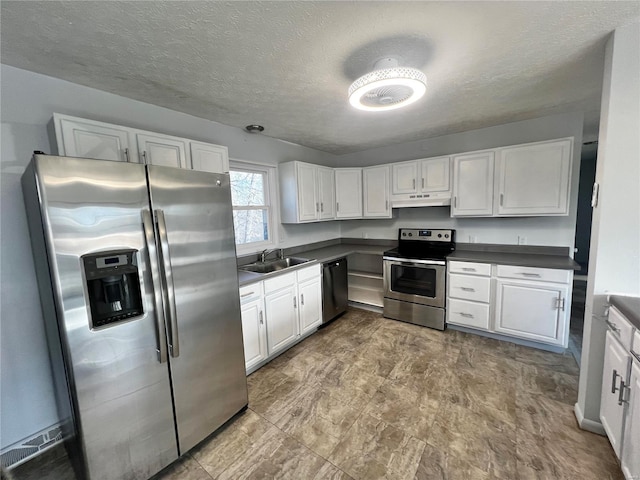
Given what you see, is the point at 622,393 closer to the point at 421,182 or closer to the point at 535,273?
the point at 535,273

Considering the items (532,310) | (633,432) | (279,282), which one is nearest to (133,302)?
(279,282)

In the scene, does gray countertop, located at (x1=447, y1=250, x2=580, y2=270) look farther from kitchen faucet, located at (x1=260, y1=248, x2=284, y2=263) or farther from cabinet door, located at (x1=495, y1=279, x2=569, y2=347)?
kitchen faucet, located at (x1=260, y1=248, x2=284, y2=263)

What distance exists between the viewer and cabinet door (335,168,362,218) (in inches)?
154

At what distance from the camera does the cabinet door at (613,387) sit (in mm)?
1377

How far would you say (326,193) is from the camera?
12.4ft

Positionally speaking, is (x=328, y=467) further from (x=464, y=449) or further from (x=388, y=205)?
(x=388, y=205)

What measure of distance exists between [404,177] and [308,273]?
1877 mm

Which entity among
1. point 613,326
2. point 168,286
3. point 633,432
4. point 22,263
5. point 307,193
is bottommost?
point 633,432

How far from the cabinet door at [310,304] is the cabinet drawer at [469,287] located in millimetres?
1588

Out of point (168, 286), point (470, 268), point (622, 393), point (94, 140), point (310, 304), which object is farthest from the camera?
point (310, 304)

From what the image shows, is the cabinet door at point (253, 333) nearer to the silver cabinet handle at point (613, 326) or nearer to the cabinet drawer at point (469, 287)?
the cabinet drawer at point (469, 287)

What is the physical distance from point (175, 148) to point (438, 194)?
9.74 feet

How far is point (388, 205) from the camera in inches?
146

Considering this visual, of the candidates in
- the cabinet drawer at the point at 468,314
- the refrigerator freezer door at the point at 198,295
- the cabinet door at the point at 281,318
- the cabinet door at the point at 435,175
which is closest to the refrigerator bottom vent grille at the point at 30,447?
the refrigerator freezer door at the point at 198,295
